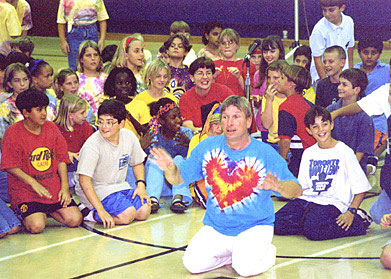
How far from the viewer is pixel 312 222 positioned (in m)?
3.79

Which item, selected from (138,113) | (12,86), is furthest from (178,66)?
(12,86)

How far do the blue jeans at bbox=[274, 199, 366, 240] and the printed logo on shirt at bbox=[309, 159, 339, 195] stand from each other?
112mm

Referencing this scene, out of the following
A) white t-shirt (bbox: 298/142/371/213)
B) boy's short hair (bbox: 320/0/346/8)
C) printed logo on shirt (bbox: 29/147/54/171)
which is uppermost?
boy's short hair (bbox: 320/0/346/8)

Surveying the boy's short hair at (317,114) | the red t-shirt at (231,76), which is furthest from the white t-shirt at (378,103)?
the red t-shirt at (231,76)

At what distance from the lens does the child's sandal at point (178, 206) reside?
4.54m

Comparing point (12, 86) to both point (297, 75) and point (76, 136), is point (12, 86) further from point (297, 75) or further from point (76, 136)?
point (297, 75)

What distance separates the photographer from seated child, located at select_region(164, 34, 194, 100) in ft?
19.4

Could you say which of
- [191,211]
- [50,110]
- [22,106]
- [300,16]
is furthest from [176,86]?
[300,16]

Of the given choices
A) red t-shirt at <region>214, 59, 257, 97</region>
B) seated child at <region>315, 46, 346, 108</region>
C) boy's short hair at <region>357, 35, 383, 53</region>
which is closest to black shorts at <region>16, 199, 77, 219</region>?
red t-shirt at <region>214, 59, 257, 97</region>

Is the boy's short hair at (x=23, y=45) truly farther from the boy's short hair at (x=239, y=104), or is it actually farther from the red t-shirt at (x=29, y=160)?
the boy's short hair at (x=239, y=104)

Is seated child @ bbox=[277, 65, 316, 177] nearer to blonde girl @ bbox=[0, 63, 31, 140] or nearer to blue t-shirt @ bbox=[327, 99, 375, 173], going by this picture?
blue t-shirt @ bbox=[327, 99, 375, 173]

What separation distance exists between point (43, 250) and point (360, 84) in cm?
258

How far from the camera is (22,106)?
416 cm

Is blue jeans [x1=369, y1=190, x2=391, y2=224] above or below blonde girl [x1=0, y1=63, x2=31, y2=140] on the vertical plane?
below
